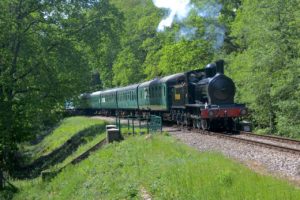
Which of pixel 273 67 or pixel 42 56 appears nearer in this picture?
pixel 273 67

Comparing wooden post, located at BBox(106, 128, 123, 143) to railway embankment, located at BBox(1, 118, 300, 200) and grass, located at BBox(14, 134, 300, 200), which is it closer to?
railway embankment, located at BBox(1, 118, 300, 200)

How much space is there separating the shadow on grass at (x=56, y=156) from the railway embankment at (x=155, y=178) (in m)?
5.33

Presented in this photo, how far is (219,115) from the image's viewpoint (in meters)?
21.1

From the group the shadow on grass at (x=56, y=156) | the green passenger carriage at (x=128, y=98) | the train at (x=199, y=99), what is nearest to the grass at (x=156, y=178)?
the train at (x=199, y=99)

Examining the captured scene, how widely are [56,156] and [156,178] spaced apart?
1796 cm

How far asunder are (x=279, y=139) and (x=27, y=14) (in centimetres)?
1629

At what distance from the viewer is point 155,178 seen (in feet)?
36.2

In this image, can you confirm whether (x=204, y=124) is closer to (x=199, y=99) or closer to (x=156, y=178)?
(x=199, y=99)

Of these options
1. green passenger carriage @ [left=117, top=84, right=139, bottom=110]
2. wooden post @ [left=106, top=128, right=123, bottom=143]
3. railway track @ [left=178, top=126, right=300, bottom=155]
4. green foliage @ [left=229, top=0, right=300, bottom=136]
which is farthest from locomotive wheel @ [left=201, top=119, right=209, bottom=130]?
green passenger carriage @ [left=117, top=84, right=139, bottom=110]

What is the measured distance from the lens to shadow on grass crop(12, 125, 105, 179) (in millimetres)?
26312

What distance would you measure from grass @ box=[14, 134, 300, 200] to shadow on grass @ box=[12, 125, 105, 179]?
5.30 metres

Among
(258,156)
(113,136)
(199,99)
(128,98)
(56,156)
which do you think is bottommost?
(56,156)

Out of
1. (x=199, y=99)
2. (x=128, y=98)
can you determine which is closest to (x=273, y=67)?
(x=199, y=99)

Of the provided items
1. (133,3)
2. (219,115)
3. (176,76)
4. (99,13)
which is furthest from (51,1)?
(133,3)
